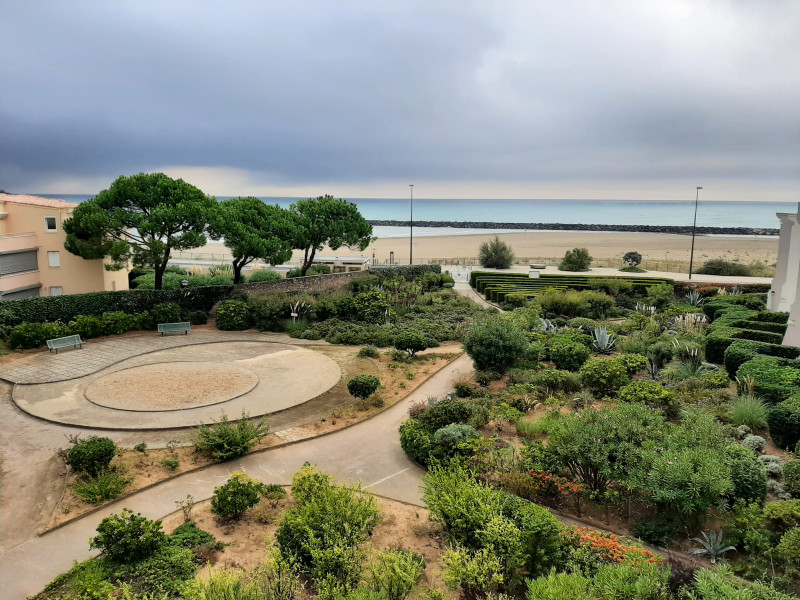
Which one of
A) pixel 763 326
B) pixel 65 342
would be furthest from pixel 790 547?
pixel 65 342

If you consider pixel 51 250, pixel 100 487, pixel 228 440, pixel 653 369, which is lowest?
pixel 100 487

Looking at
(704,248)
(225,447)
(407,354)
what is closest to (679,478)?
(225,447)

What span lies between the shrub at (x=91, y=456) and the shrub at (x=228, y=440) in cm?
182

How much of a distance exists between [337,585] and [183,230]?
2237 centimetres

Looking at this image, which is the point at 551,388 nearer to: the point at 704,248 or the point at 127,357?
the point at 127,357

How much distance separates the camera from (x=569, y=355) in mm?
16578

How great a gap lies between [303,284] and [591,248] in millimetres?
54381

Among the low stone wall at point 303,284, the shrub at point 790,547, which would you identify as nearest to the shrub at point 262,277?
the low stone wall at point 303,284

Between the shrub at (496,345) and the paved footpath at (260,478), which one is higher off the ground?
the shrub at (496,345)

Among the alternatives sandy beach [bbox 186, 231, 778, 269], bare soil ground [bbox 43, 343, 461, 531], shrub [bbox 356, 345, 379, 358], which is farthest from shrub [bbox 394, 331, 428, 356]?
sandy beach [bbox 186, 231, 778, 269]

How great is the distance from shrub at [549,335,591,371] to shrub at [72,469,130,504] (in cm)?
1281

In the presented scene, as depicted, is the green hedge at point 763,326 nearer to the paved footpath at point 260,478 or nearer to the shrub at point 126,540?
the paved footpath at point 260,478

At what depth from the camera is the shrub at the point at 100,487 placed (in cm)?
947

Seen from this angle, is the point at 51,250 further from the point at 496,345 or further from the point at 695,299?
the point at 695,299
